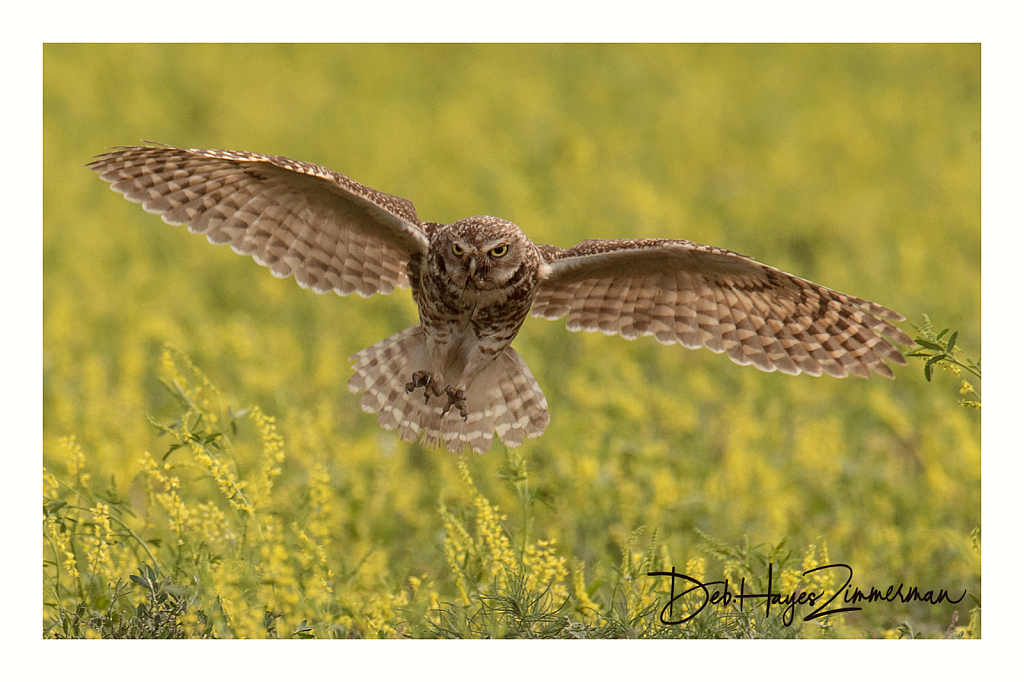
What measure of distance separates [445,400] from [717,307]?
134 cm

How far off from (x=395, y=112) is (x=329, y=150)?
124 centimetres

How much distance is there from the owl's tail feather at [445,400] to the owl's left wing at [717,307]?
0.39m

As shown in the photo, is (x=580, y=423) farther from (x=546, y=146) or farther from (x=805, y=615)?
(x=546, y=146)

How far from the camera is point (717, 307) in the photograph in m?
4.83

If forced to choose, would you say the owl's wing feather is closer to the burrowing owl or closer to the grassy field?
the burrowing owl

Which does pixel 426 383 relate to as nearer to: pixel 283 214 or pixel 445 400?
pixel 445 400

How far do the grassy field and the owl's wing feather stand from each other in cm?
70

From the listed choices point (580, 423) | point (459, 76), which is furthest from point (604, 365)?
point (459, 76)

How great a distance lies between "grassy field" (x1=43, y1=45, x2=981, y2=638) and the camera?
425 centimetres

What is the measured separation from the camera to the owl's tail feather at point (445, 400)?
16.2 feet
